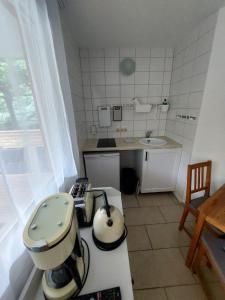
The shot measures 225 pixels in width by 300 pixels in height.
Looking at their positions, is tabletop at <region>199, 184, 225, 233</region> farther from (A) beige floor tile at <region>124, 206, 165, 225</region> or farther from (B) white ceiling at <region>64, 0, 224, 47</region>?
(B) white ceiling at <region>64, 0, 224, 47</region>

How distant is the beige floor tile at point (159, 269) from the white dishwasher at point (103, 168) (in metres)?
0.96

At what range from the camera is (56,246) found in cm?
45

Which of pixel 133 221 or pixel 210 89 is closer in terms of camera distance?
pixel 210 89

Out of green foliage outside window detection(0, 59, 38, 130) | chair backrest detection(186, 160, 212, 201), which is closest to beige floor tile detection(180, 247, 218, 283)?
chair backrest detection(186, 160, 212, 201)

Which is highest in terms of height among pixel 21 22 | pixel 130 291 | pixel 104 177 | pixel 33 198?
pixel 21 22

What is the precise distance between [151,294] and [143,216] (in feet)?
2.63

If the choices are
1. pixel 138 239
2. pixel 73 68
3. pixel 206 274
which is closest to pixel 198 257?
pixel 206 274

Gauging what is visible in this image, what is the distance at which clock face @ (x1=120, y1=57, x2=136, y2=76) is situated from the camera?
210 cm

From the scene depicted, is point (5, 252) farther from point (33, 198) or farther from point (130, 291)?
point (130, 291)

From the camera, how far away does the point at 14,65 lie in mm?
629

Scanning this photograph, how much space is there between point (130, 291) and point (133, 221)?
4.23 ft

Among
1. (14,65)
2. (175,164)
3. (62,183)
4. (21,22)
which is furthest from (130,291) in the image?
(175,164)

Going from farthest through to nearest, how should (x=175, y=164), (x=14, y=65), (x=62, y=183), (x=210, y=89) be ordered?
(x=175, y=164)
(x=210, y=89)
(x=62, y=183)
(x=14, y=65)

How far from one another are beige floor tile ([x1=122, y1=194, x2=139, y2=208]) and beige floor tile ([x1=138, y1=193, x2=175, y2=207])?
7cm
